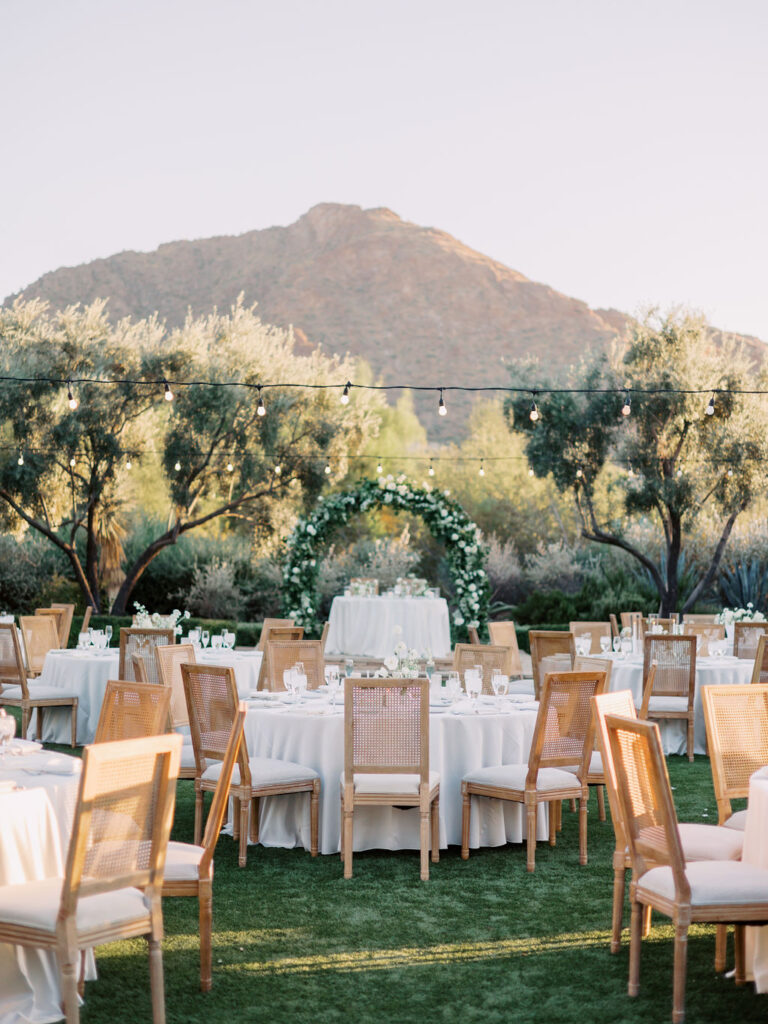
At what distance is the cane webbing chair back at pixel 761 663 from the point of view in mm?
8805

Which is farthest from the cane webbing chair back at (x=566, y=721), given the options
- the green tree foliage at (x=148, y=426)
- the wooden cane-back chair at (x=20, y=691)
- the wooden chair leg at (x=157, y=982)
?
the green tree foliage at (x=148, y=426)

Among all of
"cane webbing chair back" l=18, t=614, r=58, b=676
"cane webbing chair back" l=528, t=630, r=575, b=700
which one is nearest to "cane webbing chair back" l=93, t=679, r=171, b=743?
"cane webbing chair back" l=528, t=630, r=575, b=700

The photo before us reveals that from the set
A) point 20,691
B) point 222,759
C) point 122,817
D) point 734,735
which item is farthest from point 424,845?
point 20,691

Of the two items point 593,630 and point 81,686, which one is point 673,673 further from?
point 81,686

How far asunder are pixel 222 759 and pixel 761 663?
5020 millimetres

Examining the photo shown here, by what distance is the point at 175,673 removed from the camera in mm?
7691

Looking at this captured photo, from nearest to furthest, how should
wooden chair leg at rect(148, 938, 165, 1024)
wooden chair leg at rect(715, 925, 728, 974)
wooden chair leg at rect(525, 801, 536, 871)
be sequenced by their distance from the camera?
wooden chair leg at rect(148, 938, 165, 1024) < wooden chair leg at rect(715, 925, 728, 974) < wooden chair leg at rect(525, 801, 536, 871)

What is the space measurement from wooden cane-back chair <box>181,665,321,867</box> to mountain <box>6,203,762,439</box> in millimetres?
46117

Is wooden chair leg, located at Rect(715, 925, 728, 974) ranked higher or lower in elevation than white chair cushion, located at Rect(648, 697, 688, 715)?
lower

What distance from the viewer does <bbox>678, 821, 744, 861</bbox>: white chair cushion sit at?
4402mm

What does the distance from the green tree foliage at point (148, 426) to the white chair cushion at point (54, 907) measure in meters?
15.0

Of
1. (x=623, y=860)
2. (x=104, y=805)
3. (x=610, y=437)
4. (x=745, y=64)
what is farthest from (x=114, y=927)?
(x=745, y=64)

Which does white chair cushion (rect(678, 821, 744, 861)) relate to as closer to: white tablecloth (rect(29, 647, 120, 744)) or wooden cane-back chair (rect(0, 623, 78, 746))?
white tablecloth (rect(29, 647, 120, 744))

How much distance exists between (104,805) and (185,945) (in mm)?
1550
